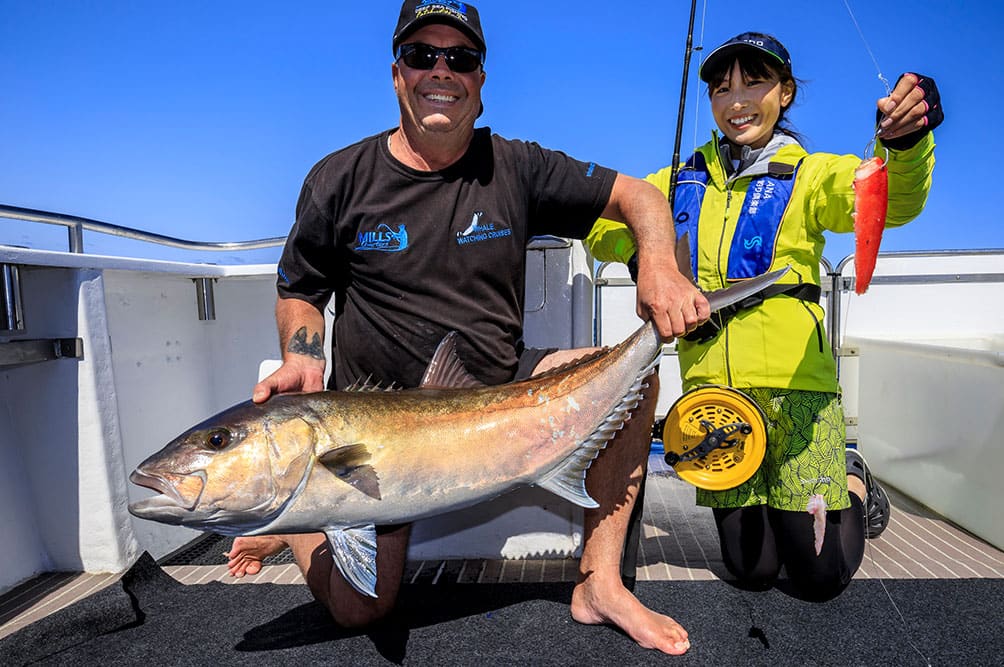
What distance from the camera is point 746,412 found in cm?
267

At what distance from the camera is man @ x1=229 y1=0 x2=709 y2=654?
100 inches

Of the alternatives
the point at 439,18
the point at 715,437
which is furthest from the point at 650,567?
the point at 439,18

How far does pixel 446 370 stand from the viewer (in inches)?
91.1

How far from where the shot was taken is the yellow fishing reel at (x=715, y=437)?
106 inches

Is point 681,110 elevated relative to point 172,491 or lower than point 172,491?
elevated

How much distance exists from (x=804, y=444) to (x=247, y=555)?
9.20 ft

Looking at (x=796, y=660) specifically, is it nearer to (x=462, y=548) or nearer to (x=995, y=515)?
(x=462, y=548)

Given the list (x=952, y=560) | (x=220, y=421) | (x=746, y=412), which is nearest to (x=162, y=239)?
(x=220, y=421)

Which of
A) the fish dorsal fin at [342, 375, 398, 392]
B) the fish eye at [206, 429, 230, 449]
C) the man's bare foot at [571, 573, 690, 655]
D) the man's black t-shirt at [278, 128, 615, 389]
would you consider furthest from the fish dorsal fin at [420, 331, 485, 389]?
the man's bare foot at [571, 573, 690, 655]

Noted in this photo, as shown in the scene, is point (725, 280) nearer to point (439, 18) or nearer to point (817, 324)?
point (817, 324)

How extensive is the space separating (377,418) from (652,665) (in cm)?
137

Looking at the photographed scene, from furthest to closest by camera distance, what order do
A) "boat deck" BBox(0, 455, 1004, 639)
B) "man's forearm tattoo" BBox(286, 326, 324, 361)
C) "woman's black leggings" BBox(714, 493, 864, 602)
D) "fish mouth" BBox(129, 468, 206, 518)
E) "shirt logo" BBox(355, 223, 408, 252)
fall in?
"boat deck" BBox(0, 455, 1004, 639), "woman's black leggings" BBox(714, 493, 864, 602), "shirt logo" BBox(355, 223, 408, 252), "man's forearm tattoo" BBox(286, 326, 324, 361), "fish mouth" BBox(129, 468, 206, 518)

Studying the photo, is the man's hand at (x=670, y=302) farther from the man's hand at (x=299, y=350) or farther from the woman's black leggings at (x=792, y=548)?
the man's hand at (x=299, y=350)

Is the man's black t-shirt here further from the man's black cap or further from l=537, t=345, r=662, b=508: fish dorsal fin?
l=537, t=345, r=662, b=508: fish dorsal fin
